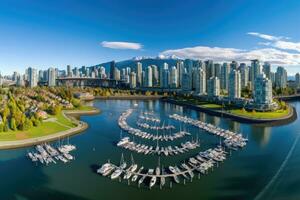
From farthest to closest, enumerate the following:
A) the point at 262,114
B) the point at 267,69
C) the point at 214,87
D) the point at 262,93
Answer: the point at 267,69 < the point at 214,87 < the point at 262,93 < the point at 262,114

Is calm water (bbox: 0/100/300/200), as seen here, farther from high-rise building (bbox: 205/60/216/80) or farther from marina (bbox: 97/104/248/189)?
high-rise building (bbox: 205/60/216/80)

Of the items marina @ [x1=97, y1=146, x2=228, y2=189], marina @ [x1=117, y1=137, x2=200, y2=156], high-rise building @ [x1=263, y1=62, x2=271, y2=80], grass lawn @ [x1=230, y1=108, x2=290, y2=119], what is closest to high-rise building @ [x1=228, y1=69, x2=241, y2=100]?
grass lawn @ [x1=230, y1=108, x2=290, y2=119]

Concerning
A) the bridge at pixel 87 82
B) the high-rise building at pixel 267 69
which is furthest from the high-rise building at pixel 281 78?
the bridge at pixel 87 82

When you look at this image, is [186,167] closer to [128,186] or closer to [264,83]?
[128,186]

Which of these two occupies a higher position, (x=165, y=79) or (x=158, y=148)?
(x=165, y=79)

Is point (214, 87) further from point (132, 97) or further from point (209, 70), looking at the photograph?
point (209, 70)

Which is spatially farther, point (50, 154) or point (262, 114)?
point (262, 114)

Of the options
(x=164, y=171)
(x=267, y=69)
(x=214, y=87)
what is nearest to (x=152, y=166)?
(x=164, y=171)
